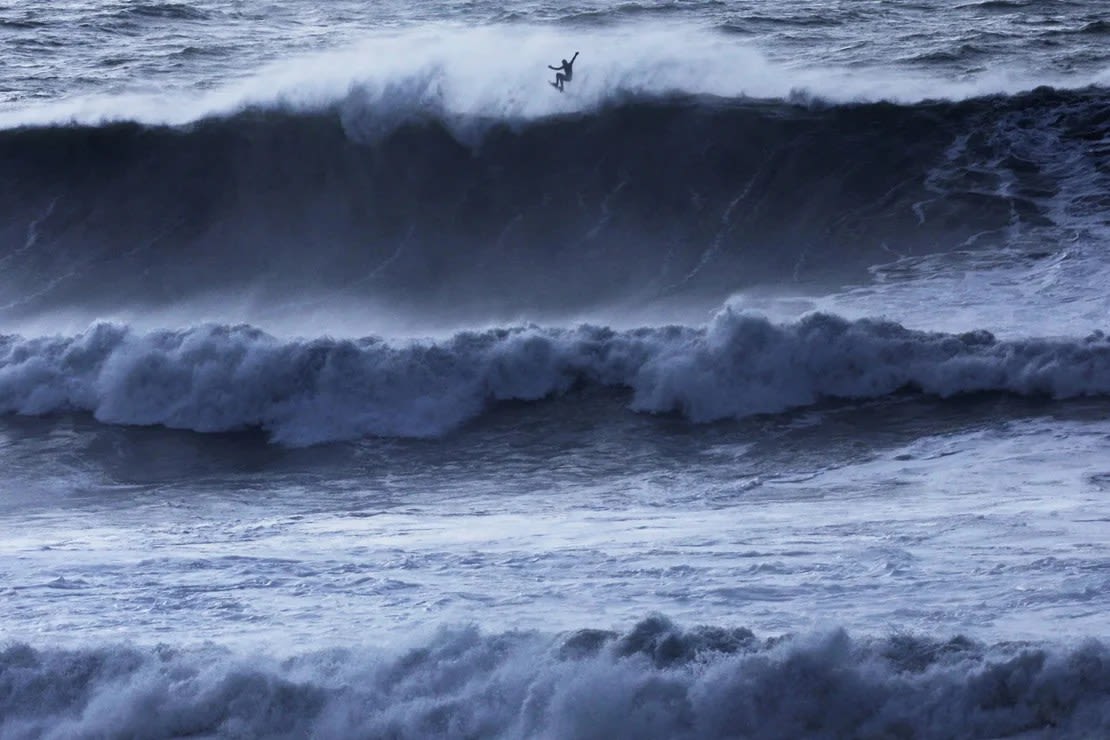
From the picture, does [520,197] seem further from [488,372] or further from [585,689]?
[585,689]

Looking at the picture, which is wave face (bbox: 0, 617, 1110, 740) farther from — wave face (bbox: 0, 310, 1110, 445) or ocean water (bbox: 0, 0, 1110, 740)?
wave face (bbox: 0, 310, 1110, 445)

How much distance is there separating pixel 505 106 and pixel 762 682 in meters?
12.4

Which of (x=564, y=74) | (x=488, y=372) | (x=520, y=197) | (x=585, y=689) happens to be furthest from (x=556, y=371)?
(x=564, y=74)

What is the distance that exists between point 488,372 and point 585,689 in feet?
19.5

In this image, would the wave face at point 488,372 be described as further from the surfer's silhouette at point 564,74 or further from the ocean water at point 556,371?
the surfer's silhouette at point 564,74

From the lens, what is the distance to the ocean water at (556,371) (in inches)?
293

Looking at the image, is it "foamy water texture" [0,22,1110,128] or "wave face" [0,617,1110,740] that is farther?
"foamy water texture" [0,22,1110,128]

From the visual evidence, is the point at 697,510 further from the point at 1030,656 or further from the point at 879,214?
the point at 879,214

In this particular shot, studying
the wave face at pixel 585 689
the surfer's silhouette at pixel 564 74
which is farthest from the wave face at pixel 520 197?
the wave face at pixel 585 689

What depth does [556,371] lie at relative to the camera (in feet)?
42.4

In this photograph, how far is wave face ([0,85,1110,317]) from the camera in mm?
15477

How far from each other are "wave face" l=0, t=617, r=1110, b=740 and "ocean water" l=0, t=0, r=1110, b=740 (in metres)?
0.02

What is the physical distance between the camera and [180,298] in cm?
1583

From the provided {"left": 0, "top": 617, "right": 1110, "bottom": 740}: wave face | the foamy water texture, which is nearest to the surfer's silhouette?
the foamy water texture
